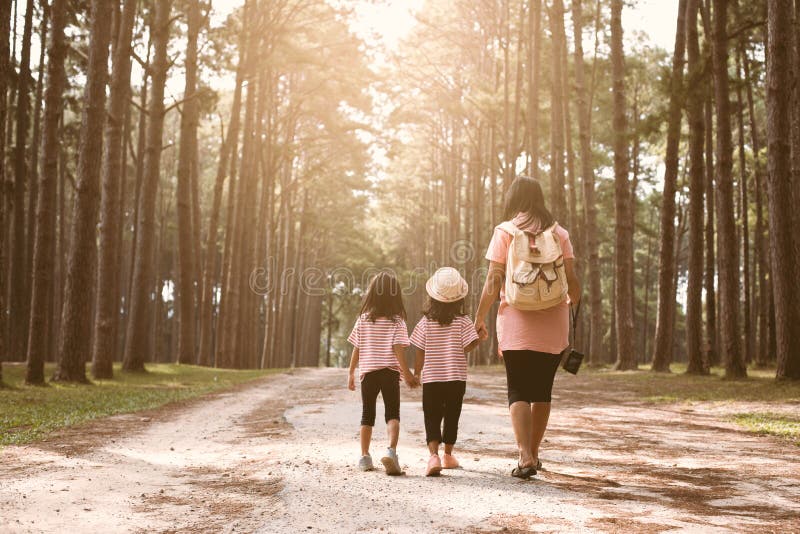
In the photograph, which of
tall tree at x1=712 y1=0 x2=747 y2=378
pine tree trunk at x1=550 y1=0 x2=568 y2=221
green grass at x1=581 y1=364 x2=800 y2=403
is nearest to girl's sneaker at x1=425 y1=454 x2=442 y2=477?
green grass at x1=581 y1=364 x2=800 y2=403

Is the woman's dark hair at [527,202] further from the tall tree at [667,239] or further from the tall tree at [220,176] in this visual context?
the tall tree at [220,176]

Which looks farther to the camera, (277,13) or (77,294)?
(277,13)

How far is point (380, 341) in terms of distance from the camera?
6.90m

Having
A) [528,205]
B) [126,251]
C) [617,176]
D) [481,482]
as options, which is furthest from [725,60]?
[126,251]

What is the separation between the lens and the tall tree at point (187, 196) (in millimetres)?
26375

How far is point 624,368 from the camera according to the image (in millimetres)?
22906

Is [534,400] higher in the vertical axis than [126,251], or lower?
lower

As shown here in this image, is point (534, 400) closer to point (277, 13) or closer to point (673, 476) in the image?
point (673, 476)

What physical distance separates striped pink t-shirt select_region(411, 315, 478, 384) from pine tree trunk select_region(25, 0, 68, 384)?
11452mm

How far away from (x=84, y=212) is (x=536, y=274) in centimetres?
1297

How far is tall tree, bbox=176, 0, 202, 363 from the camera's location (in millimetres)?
26375

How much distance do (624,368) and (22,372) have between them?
619 inches

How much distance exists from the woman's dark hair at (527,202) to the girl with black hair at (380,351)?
46.3 inches

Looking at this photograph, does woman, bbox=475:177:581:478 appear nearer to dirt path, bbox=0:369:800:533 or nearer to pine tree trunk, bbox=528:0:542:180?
dirt path, bbox=0:369:800:533
